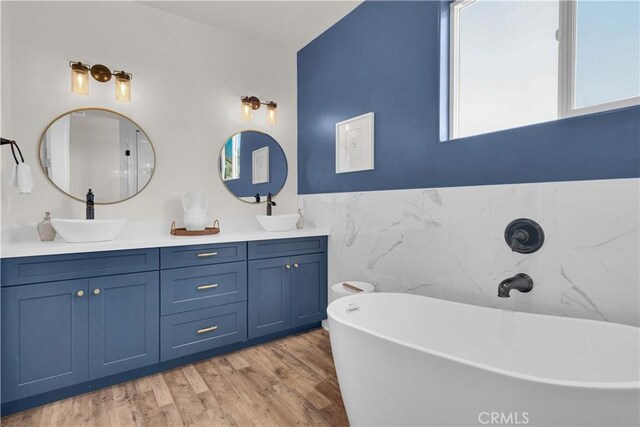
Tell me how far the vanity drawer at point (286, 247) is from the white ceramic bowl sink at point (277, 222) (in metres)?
0.19

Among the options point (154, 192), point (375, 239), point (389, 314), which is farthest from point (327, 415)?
point (154, 192)

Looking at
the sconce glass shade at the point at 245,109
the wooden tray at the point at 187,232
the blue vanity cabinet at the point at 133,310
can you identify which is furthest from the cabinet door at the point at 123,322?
the sconce glass shade at the point at 245,109

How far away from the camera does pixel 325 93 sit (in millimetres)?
3021

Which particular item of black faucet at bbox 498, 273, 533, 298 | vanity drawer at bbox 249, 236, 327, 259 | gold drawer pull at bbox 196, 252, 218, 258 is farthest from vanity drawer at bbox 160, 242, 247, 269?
black faucet at bbox 498, 273, 533, 298

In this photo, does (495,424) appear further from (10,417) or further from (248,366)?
(10,417)

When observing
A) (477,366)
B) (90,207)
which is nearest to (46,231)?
(90,207)

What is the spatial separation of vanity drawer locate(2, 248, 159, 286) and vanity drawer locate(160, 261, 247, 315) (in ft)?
0.56

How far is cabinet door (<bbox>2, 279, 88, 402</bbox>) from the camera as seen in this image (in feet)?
5.53

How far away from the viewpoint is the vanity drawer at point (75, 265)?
1.70m

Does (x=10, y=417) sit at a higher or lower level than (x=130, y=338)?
lower

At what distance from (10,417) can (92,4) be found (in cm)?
275

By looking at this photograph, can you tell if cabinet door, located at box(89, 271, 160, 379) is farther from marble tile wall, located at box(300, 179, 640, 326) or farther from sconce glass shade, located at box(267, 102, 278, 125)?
sconce glass shade, located at box(267, 102, 278, 125)

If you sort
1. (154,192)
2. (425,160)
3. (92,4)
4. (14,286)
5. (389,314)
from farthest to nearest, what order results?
(154,192) → (92,4) → (425,160) → (389,314) → (14,286)

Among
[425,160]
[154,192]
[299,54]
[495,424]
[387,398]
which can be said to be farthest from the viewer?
[299,54]
